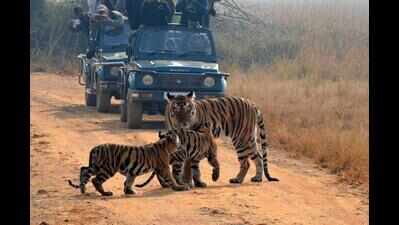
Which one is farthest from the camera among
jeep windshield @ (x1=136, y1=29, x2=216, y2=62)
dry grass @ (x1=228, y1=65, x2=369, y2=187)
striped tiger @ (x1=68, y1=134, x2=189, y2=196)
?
jeep windshield @ (x1=136, y1=29, x2=216, y2=62)

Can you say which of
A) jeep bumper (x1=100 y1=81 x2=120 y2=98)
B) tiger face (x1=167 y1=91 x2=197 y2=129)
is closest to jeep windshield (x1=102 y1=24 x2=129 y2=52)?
jeep bumper (x1=100 y1=81 x2=120 y2=98)

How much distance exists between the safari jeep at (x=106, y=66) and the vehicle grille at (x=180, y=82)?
265cm

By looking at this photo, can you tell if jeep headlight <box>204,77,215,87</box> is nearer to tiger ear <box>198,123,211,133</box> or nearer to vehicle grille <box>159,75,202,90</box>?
vehicle grille <box>159,75,202,90</box>

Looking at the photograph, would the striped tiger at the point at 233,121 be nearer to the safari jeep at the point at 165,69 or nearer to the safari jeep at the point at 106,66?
the safari jeep at the point at 165,69

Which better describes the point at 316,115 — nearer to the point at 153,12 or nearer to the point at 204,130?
the point at 153,12

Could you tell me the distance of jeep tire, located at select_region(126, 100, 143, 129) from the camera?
16.5m

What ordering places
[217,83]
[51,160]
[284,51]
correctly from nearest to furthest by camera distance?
[51,160] → [217,83] → [284,51]

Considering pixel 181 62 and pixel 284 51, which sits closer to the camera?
pixel 181 62

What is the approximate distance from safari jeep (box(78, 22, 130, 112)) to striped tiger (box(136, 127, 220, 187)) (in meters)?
8.55

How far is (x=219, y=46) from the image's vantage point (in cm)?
3181
